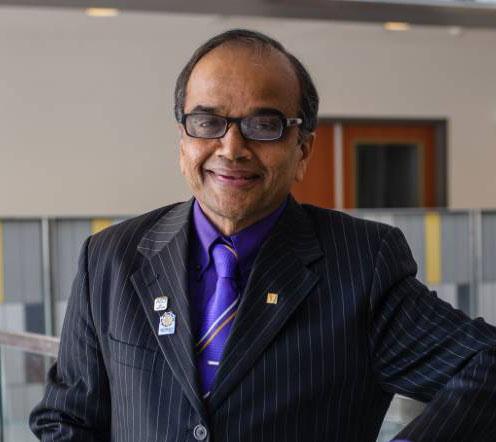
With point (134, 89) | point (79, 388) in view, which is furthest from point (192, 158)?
point (134, 89)

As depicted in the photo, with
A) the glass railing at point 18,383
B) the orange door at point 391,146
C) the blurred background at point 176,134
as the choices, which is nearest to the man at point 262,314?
the glass railing at point 18,383

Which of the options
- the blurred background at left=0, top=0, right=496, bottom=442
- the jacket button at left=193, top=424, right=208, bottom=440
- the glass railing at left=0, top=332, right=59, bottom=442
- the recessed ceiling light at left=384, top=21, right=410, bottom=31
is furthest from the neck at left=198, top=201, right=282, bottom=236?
the recessed ceiling light at left=384, top=21, right=410, bottom=31

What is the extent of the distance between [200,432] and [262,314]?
0.22 metres

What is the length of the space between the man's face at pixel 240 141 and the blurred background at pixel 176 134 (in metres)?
2.38

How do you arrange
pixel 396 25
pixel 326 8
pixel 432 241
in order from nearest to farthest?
pixel 326 8 < pixel 396 25 < pixel 432 241

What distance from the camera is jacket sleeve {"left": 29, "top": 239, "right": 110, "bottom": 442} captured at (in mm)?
1350

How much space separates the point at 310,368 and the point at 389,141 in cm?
618

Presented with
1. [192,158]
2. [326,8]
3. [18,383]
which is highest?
[326,8]

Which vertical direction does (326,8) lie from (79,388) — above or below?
above

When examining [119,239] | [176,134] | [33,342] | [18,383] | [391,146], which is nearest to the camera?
[119,239]

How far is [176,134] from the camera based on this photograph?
6270 millimetres

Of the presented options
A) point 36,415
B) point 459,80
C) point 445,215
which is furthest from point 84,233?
point 459,80

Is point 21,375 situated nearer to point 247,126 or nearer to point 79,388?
point 79,388

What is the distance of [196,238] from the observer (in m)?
1.37
